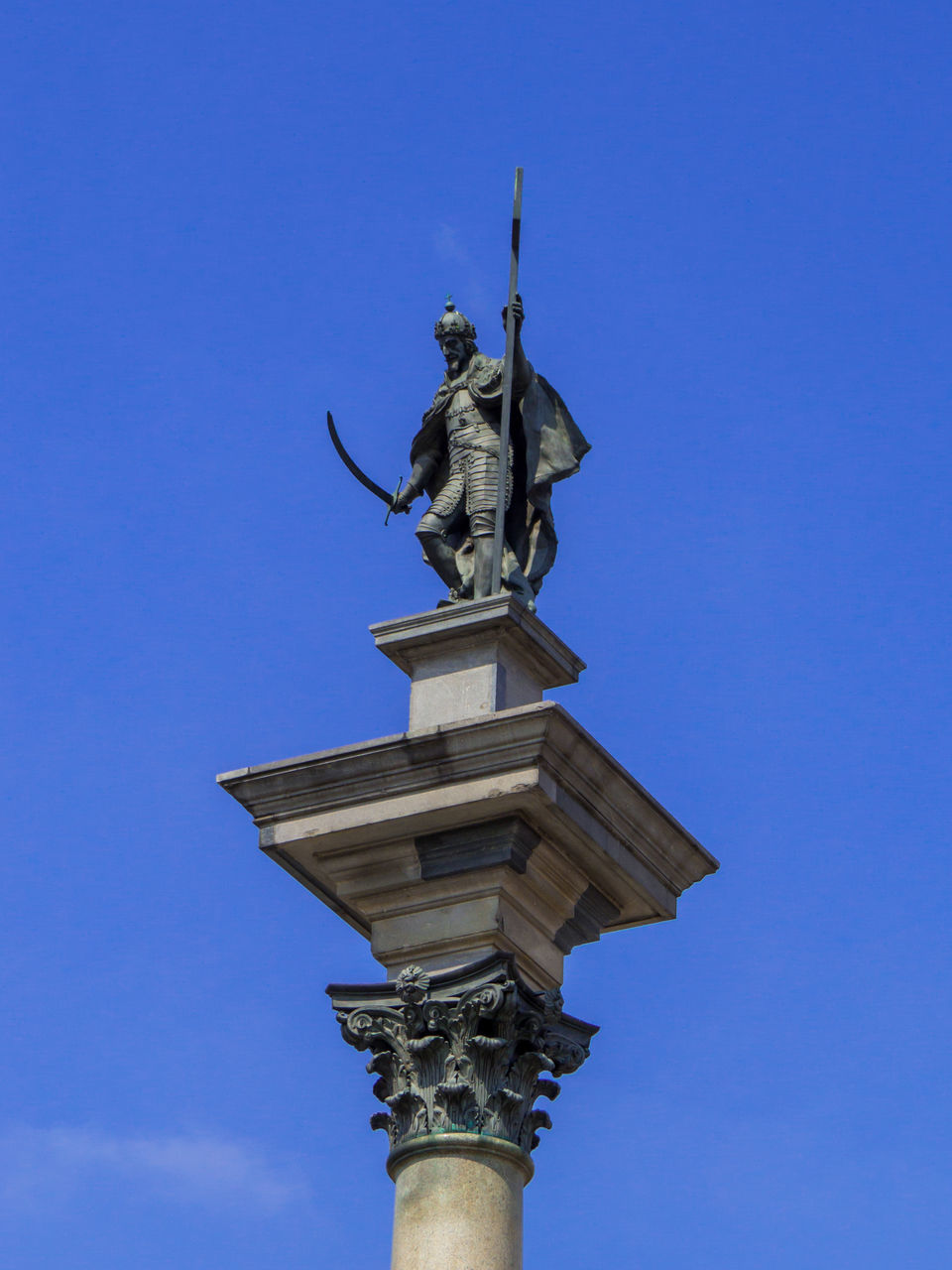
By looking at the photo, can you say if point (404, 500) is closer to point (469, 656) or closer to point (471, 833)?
point (469, 656)

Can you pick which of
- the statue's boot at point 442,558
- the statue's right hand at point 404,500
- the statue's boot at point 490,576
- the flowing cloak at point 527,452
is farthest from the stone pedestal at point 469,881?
the statue's right hand at point 404,500

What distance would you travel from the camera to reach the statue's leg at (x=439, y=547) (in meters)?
14.8

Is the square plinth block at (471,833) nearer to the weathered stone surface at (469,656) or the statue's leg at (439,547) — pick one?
the weathered stone surface at (469,656)

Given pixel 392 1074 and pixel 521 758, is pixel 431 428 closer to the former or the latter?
pixel 521 758

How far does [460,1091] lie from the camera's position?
1254 cm

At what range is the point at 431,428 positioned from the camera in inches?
613

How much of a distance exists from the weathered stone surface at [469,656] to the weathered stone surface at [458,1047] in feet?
5.42

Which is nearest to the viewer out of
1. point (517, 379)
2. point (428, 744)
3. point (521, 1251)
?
point (521, 1251)

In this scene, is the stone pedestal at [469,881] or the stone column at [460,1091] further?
the stone pedestal at [469,881]

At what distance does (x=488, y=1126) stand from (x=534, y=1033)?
63 cm

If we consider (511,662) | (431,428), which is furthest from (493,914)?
(431,428)

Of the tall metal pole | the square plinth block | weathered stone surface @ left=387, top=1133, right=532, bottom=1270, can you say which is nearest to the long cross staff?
the tall metal pole

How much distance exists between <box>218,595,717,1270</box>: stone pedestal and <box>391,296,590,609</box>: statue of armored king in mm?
618

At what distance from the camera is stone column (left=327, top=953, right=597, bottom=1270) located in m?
12.3
